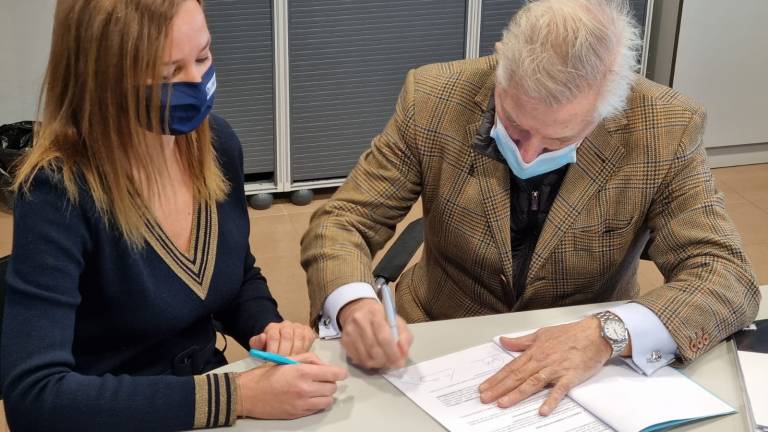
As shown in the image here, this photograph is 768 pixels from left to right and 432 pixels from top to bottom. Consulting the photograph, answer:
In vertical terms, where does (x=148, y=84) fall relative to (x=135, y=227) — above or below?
above

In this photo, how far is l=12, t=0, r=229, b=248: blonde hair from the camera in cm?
139

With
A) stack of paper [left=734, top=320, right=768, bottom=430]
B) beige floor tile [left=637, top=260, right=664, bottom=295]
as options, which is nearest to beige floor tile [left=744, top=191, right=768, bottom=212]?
beige floor tile [left=637, top=260, right=664, bottom=295]

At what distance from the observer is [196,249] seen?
1.61 metres

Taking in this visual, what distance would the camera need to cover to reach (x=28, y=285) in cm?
136

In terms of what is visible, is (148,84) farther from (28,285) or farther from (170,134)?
(28,285)

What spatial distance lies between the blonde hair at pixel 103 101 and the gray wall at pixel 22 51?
233 cm

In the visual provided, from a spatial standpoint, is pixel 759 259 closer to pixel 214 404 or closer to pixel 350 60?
pixel 350 60

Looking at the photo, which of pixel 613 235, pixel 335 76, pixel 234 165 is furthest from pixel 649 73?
pixel 234 165

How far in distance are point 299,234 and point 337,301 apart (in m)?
2.08

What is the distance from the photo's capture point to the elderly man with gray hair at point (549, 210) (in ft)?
5.00

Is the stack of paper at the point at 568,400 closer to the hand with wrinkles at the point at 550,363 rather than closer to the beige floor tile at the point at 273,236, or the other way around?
the hand with wrinkles at the point at 550,363

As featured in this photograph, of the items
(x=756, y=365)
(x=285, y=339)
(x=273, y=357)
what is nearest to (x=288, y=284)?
(x=285, y=339)

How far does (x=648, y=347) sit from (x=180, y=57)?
90 cm

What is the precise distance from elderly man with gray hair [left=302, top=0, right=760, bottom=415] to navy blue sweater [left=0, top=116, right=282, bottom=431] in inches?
7.3
